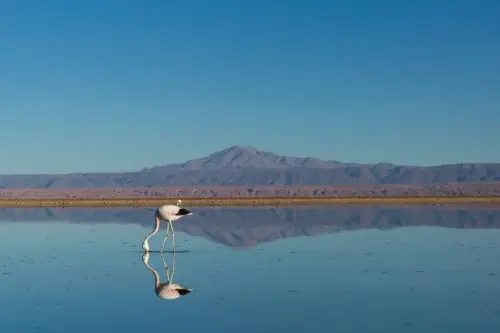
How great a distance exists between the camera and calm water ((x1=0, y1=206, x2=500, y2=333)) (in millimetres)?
11984

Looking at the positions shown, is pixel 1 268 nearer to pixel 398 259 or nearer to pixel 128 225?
pixel 398 259

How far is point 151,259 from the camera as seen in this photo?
2033 cm

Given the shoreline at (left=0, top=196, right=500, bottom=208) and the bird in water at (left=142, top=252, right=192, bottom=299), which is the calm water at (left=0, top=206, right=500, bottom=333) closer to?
the bird in water at (left=142, top=252, right=192, bottom=299)

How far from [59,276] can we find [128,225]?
18253 millimetres

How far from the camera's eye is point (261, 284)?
1552cm

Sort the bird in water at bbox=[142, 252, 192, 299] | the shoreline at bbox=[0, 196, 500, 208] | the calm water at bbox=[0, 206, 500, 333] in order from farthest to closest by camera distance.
→ the shoreline at bbox=[0, 196, 500, 208] < the bird in water at bbox=[142, 252, 192, 299] < the calm water at bbox=[0, 206, 500, 333]

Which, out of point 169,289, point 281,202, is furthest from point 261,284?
point 281,202

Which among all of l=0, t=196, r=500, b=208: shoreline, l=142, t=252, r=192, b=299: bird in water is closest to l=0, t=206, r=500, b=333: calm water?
l=142, t=252, r=192, b=299: bird in water

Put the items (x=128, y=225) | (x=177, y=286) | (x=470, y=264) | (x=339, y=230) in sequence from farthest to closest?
1. (x=128, y=225)
2. (x=339, y=230)
3. (x=470, y=264)
4. (x=177, y=286)

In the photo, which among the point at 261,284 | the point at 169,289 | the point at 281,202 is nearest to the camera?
the point at 169,289

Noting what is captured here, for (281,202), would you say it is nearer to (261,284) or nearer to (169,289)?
(261,284)

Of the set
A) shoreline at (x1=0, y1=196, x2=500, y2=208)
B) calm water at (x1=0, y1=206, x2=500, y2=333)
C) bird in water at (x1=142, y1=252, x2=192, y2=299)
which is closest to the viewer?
calm water at (x1=0, y1=206, x2=500, y2=333)

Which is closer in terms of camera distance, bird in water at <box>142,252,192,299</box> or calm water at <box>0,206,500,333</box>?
calm water at <box>0,206,500,333</box>

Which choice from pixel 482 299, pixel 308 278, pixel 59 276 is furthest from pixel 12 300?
pixel 482 299
